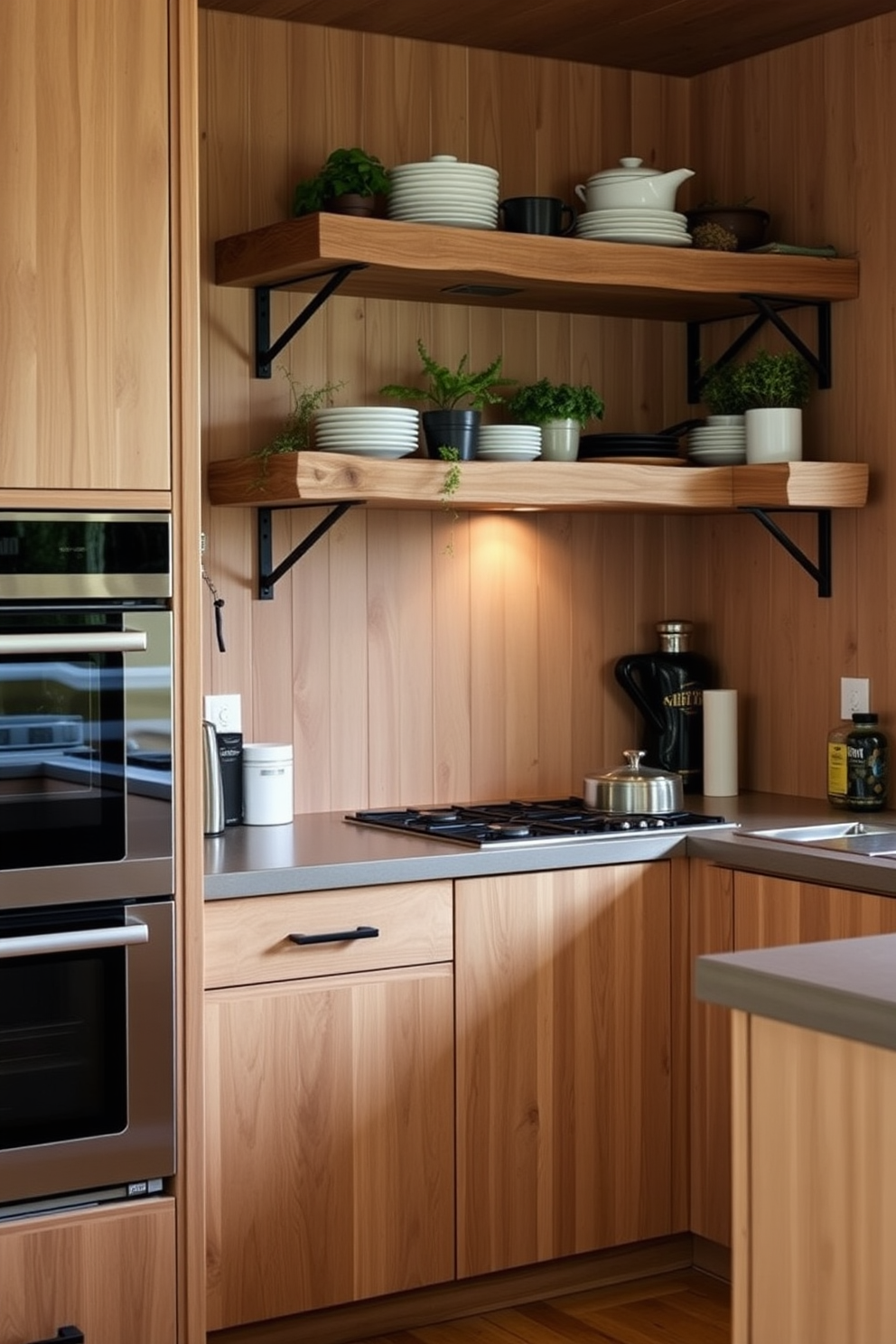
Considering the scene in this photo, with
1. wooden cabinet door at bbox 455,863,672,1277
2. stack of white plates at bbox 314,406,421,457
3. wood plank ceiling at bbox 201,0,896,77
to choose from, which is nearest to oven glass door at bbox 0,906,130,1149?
wooden cabinet door at bbox 455,863,672,1277

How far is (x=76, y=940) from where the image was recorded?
2.72 metres

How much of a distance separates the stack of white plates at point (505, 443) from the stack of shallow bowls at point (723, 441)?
1.42 feet

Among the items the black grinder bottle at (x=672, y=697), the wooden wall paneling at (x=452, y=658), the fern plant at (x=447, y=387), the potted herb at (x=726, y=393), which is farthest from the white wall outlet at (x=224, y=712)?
the potted herb at (x=726, y=393)

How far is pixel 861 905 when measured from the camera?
9.78 feet

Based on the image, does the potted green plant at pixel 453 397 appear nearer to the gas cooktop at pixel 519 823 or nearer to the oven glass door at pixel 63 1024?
the gas cooktop at pixel 519 823

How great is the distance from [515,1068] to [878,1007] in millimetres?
1672

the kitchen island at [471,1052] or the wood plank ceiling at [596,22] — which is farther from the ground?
the wood plank ceiling at [596,22]

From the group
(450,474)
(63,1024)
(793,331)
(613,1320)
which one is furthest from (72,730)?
(793,331)

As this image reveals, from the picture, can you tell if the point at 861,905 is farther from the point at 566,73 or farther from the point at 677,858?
the point at 566,73

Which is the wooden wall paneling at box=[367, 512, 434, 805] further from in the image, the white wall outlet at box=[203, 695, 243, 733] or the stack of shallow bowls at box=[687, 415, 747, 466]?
the stack of shallow bowls at box=[687, 415, 747, 466]

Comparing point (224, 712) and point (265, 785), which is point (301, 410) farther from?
point (265, 785)

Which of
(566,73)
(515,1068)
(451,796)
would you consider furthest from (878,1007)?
(566,73)

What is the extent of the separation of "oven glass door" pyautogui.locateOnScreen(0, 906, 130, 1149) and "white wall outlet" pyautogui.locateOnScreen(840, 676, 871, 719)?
1.56 meters

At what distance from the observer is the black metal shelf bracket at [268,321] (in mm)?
3379
